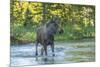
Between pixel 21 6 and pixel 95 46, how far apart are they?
3.48 ft

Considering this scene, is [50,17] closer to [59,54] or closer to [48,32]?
[48,32]

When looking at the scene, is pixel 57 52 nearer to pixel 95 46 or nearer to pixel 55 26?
pixel 55 26

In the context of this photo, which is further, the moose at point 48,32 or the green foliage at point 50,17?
the moose at point 48,32

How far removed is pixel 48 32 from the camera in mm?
2379

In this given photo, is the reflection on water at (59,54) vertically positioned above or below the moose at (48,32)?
below

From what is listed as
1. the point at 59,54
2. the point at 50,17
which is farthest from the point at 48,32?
the point at 59,54

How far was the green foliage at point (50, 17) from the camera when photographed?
2229 millimetres

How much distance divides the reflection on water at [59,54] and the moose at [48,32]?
0.07 metres

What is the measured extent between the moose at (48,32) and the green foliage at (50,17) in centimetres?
5

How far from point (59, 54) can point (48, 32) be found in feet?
0.94

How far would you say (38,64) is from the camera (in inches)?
91.1

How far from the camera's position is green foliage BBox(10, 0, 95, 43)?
223 cm

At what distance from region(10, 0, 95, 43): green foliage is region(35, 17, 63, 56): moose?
0.15ft
